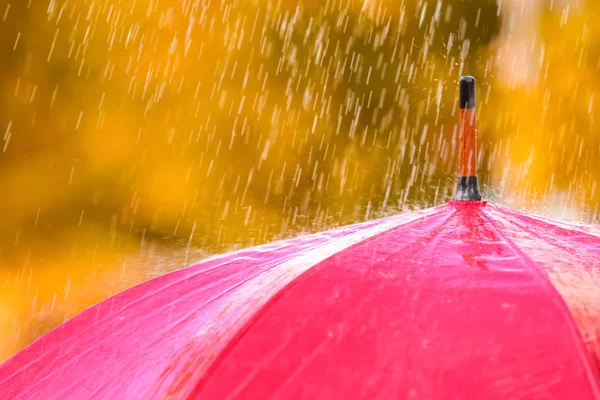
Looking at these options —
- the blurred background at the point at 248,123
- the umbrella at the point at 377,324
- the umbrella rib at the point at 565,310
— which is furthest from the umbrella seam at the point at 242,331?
the blurred background at the point at 248,123

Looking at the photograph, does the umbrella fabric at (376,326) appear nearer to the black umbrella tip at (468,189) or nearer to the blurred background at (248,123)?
the black umbrella tip at (468,189)

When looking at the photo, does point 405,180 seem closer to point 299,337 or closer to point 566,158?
point 566,158

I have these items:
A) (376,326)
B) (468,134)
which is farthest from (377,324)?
(468,134)

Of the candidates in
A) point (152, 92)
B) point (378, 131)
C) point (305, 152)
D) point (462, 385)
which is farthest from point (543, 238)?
point (378, 131)

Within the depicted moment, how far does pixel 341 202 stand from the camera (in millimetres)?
4801

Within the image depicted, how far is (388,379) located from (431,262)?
225 mm

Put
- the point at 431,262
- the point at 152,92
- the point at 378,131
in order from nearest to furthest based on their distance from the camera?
the point at 431,262 → the point at 152,92 → the point at 378,131

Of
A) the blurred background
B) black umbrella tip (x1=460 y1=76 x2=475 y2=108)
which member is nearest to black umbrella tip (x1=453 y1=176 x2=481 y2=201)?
black umbrella tip (x1=460 y1=76 x2=475 y2=108)

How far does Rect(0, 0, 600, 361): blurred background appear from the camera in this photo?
11.7 ft

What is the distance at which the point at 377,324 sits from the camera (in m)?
0.68

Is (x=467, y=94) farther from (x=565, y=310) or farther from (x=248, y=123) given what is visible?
(x=248, y=123)

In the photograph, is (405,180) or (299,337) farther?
(405,180)

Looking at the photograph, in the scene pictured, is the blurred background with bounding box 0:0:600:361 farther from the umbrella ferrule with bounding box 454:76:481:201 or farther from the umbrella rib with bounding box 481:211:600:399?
the umbrella rib with bounding box 481:211:600:399

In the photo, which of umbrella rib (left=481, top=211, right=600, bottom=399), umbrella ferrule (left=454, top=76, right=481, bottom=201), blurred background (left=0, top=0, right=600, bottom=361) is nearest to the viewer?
umbrella rib (left=481, top=211, right=600, bottom=399)
